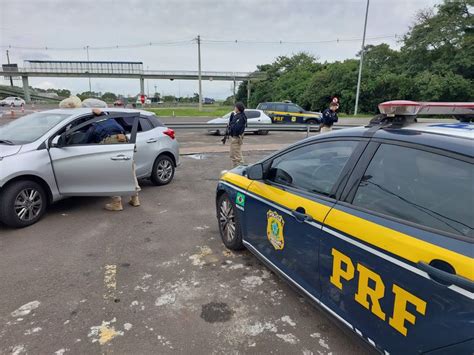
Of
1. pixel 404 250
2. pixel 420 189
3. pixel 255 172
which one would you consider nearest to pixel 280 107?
pixel 255 172

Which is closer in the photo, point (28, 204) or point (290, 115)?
point (28, 204)

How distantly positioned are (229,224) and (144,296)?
1.24 metres

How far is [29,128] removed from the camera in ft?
16.2

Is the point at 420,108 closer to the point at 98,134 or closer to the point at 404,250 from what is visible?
the point at 404,250

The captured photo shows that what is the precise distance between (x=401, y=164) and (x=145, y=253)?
2872 millimetres

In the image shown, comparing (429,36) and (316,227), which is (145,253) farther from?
(429,36)

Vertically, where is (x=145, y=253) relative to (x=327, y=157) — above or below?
below

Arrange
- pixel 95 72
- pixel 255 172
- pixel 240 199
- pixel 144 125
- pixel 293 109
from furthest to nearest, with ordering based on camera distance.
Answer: pixel 95 72 → pixel 293 109 → pixel 144 125 → pixel 240 199 → pixel 255 172

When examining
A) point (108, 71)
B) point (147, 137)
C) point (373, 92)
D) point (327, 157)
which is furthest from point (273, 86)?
point (327, 157)

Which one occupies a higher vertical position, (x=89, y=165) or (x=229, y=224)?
(x=89, y=165)

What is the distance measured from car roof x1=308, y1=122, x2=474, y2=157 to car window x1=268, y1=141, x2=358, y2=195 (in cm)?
18

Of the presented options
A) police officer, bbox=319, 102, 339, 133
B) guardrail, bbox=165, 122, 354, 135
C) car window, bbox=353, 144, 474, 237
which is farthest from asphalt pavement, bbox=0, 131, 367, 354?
guardrail, bbox=165, 122, 354, 135

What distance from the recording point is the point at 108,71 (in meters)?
65.8

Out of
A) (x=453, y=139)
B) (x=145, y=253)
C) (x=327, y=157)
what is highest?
(x=453, y=139)
